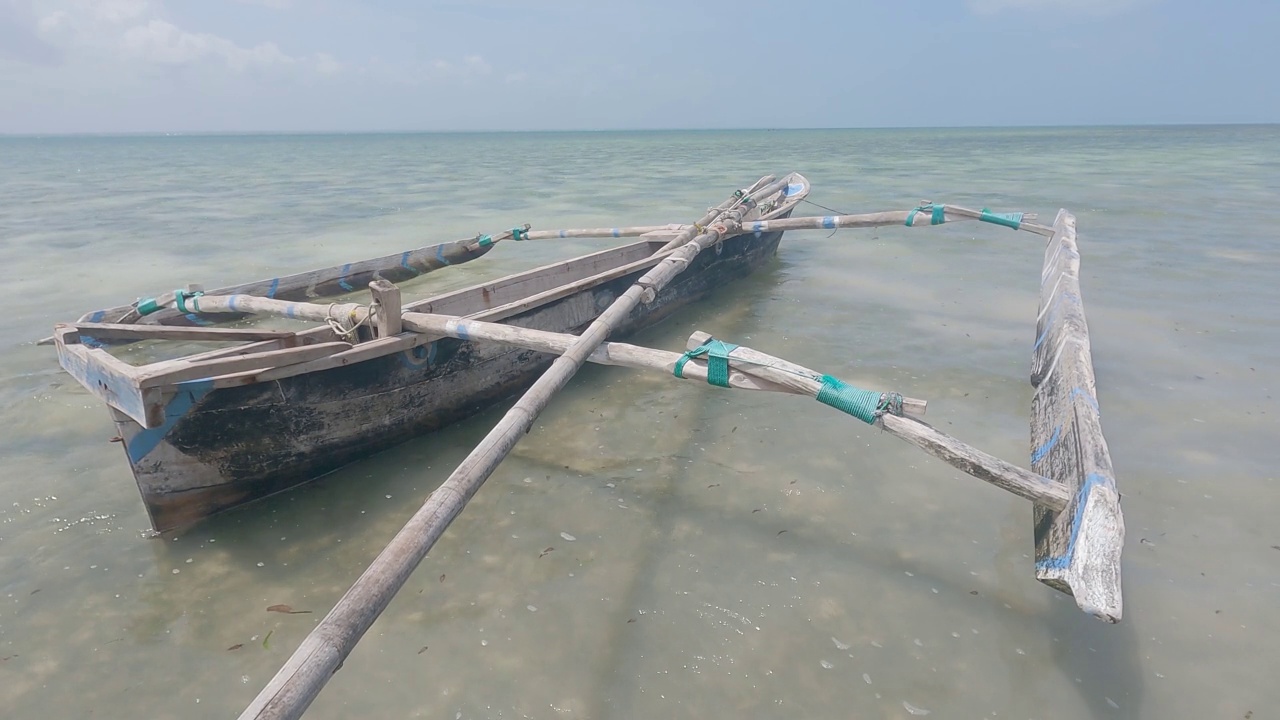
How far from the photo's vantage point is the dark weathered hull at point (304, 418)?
11.0 ft

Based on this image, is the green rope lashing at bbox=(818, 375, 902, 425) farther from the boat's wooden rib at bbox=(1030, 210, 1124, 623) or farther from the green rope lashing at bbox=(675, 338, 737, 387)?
the boat's wooden rib at bbox=(1030, 210, 1124, 623)

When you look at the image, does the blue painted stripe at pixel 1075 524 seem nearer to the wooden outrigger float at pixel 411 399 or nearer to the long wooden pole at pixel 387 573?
the wooden outrigger float at pixel 411 399

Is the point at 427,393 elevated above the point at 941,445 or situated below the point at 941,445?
below

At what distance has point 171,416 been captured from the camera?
3242 mm

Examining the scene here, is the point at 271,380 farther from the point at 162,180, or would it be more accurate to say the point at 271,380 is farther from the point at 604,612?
the point at 162,180

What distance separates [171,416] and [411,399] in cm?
139

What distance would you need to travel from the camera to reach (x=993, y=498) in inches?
154

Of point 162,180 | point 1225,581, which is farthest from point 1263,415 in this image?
point 162,180

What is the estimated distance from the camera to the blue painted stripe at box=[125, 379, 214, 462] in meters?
3.22

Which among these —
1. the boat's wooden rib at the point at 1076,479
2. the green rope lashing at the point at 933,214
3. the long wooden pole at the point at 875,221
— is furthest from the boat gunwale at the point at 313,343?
the green rope lashing at the point at 933,214

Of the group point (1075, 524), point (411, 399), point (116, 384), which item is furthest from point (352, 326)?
point (1075, 524)

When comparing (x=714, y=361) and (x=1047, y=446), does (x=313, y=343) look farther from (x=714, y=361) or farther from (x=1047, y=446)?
(x=1047, y=446)

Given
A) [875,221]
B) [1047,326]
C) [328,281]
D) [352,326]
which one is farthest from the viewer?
[328,281]

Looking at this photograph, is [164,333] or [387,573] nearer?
[387,573]
